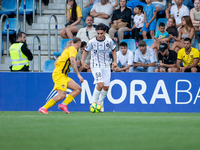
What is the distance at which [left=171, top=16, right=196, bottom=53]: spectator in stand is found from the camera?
10750 millimetres

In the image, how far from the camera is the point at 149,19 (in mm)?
11500

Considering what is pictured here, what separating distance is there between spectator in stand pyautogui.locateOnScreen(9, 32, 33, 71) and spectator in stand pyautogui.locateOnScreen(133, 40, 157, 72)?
116 inches

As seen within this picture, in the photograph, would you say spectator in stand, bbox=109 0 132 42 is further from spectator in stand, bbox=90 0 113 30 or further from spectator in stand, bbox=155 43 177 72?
spectator in stand, bbox=155 43 177 72

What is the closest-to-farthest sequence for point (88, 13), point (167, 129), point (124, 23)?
point (167, 129) → point (124, 23) → point (88, 13)

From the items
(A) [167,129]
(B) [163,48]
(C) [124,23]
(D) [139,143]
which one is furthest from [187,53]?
(D) [139,143]

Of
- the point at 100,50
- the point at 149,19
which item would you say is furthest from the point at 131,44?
the point at 100,50

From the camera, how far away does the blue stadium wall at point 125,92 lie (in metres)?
9.12

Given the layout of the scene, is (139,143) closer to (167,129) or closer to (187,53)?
(167,129)

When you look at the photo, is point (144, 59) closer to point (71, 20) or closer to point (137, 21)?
point (137, 21)

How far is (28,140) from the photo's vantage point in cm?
375

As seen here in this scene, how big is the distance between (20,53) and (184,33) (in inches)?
197

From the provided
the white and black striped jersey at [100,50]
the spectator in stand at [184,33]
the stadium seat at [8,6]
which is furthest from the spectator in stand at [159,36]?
the stadium seat at [8,6]

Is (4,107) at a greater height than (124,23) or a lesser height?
lesser

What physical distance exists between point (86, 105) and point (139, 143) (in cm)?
574
